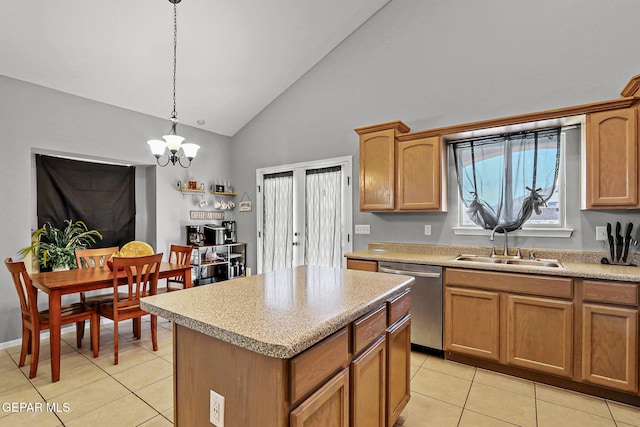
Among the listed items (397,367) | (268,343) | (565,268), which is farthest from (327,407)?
(565,268)

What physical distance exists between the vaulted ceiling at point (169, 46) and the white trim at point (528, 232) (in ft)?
9.41

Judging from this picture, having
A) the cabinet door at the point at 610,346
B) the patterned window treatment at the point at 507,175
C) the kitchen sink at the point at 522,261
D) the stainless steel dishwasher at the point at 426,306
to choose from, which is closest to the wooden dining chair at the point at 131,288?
the stainless steel dishwasher at the point at 426,306

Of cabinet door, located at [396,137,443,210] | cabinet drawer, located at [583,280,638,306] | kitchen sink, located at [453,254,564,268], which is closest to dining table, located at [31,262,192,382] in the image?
cabinet door, located at [396,137,443,210]

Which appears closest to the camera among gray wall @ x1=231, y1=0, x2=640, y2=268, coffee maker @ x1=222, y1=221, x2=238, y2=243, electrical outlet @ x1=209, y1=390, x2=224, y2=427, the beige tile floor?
electrical outlet @ x1=209, y1=390, x2=224, y2=427

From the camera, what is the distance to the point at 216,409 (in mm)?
1167

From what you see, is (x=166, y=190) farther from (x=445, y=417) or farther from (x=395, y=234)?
(x=445, y=417)

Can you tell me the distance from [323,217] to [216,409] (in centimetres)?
324

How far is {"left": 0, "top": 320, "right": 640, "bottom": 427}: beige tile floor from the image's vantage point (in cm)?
203

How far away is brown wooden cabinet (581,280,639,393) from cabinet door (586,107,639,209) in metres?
0.70

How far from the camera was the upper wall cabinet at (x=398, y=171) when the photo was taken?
3164 millimetres

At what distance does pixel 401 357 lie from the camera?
1.86 meters

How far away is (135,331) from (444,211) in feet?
11.8

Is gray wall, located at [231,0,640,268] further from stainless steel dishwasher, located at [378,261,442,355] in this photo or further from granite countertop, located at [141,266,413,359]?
granite countertop, located at [141,266,413,359]

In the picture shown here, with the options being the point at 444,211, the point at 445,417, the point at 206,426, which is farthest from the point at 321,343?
the point at 444,211
